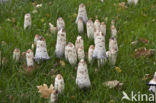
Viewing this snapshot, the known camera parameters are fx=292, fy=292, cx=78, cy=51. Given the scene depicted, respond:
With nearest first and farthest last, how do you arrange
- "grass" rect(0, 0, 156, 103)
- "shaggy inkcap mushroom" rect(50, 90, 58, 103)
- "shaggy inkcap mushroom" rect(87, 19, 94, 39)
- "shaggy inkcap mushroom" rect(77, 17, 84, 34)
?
"shaggy inkcap mushroom" rect(50, 90, 58, 103) < "grass" rect(0, 0, 156, 103) < "shaggy inkcap mushroom" rect(87, 19, 94, 39) < "shaggy inkcap mushroom" rect(77, 17, 84, 34)

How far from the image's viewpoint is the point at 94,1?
5.78 m

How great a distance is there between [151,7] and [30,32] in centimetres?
255

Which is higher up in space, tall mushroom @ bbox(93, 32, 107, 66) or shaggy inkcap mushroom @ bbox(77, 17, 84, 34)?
shaggy inkcap mushroom @ bbox(77, 17, 84, 34)

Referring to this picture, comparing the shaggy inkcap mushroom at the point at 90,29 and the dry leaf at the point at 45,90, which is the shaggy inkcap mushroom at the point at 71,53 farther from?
the shaggy inkcap mushroom at the point at 90,29

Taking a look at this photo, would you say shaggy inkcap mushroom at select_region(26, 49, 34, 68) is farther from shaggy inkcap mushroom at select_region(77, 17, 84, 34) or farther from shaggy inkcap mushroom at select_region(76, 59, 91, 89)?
shaggy inkcap mushroom at select_region(77, 17, 84, 34)

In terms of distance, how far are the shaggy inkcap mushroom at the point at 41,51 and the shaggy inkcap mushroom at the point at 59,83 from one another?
0.64 meters

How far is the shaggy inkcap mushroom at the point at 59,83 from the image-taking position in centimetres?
301

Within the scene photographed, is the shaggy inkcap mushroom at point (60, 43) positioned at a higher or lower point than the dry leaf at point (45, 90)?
higher

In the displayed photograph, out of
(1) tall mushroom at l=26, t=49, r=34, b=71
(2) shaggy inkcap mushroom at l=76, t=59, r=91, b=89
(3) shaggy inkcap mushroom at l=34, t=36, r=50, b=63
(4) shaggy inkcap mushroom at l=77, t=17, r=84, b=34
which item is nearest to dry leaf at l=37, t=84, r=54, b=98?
(2) shaggy inkcap mushroom at l=76, t=59, r=91, b=89

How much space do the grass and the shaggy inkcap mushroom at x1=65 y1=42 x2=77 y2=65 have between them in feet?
0.32

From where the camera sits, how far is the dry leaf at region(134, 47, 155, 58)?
397 cm

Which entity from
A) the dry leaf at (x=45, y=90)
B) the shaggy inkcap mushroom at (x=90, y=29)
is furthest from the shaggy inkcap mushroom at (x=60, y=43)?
the dry leaf at (x=45, y=90)

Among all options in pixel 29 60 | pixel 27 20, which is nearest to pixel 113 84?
pixel 29 60

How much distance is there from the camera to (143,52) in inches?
158
